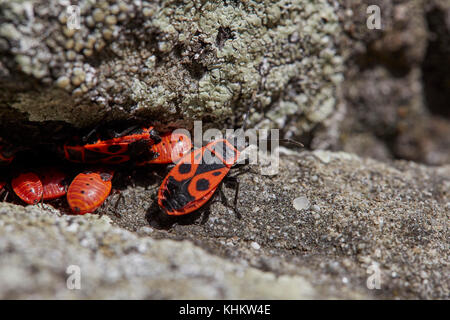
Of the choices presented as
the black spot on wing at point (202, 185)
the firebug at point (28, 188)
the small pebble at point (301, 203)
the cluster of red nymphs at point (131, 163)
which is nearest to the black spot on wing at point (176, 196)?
the cluster of red nymphs at point (131, 163)

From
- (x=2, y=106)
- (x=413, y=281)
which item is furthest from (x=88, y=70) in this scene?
(x=413, y=281)

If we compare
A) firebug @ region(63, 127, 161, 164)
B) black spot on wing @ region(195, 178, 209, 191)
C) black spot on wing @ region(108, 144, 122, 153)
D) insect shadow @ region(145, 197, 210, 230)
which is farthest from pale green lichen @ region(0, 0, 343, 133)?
insect shadow @ region(145, 197, 210, 230)

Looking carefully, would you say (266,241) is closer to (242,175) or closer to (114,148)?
(242,175)

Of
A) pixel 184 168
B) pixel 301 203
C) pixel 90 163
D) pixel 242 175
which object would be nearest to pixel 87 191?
pixel 90 163

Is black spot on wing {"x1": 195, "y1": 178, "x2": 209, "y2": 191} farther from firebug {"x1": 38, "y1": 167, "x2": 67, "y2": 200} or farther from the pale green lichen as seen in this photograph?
firebug {"x1": 38, "y1": 167, "x2": 67, "y2": 200}

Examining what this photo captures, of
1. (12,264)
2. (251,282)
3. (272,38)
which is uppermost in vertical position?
(272,38)
